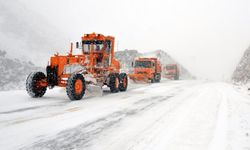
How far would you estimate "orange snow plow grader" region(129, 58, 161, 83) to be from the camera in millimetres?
25859

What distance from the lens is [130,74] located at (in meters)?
25.7

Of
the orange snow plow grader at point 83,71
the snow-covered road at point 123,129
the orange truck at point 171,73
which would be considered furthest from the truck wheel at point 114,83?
the orange truck at point 171,73

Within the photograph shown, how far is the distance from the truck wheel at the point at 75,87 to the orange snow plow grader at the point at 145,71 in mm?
15368

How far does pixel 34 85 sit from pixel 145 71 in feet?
54.3

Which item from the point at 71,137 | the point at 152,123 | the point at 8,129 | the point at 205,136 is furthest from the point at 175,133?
the point at 8,129

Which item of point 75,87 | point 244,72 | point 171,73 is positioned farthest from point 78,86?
point 171,73

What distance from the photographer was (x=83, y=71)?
11.6 metres

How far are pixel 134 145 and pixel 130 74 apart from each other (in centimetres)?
2136

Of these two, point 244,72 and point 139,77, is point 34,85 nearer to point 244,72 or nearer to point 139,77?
point 139,77

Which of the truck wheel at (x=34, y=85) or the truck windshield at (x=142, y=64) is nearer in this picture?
the truck wheel at (x=34, y=85)

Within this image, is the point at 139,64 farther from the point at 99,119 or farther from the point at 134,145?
the point at 134,145

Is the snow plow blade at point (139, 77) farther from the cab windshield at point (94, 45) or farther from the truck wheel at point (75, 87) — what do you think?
the truck wheel at point (75, 87)

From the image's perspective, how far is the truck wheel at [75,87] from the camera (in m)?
9.81

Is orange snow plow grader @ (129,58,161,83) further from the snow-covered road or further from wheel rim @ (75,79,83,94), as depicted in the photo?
the snow-covered road
